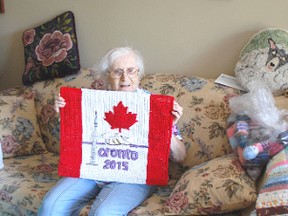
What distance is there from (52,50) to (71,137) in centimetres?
84

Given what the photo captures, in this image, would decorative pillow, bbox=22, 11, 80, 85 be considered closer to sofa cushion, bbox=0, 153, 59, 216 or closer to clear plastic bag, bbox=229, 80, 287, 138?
sofa cushion, bbox=0, 153, 59, 216

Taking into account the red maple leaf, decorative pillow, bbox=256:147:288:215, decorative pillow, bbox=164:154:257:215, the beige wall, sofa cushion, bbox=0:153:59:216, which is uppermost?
the beige wall

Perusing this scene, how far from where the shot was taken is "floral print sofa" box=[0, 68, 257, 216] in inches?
59.7

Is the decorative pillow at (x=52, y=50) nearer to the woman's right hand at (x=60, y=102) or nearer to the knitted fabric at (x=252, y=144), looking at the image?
the woman's right hand at (x=60, y=102)

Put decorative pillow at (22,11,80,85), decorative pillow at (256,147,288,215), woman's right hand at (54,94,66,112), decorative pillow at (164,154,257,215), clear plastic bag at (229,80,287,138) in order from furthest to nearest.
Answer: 1. decorative pillow at (22,11,80,85)
2. woman's right hand at (54,94,66,112)
3. clear plastic bag at (229,80,287,138)
4. decorative pillow at (164,154,257,215)
5. decorative pillow at (256,147,288,215)

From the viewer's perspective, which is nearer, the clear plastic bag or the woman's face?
the clear plastic bag

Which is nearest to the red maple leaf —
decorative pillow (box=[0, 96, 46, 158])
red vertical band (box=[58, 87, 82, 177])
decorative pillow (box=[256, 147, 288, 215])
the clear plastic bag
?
red vertical band (box=[58, 87, 82, 177])

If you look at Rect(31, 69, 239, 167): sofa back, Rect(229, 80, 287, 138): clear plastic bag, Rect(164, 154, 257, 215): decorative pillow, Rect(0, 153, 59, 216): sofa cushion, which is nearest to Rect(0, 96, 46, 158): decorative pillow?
Rect(0, 153, 59, 216): sofa cushion

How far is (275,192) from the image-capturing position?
4.30ft

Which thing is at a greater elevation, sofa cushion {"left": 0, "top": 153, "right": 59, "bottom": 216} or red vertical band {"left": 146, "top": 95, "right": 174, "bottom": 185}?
red vertical band {"left": 146, "top": 95, "right": 174, "bottom": 185}

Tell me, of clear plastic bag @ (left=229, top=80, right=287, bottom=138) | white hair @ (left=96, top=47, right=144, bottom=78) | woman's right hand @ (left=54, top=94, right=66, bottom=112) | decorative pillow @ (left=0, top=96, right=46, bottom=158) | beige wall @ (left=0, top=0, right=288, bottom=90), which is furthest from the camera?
decorative pillow @ (left=0, top=96, right=46, bottom=158)

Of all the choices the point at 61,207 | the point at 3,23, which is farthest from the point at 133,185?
the point at 3,23

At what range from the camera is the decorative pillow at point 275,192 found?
128 cm

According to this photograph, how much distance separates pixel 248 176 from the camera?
158cm
